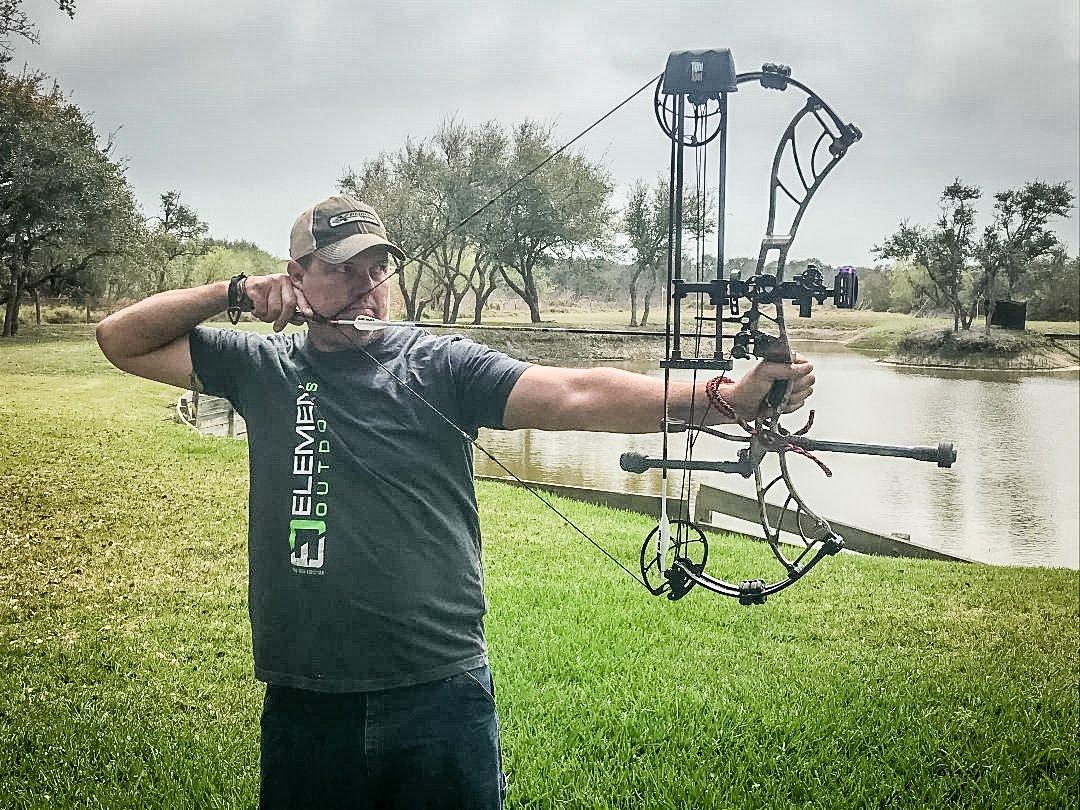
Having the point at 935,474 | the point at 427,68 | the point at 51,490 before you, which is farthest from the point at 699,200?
the point at 935,474

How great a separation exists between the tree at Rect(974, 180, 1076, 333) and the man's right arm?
3725 mm

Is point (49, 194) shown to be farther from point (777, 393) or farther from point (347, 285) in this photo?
point (777, 393)

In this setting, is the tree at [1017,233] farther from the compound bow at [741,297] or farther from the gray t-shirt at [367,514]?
the gray t-shirt at [367,514]

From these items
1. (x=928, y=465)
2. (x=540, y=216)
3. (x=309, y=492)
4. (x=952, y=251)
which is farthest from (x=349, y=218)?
(x=928, y=465)

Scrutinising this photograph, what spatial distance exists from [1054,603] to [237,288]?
3.76 m

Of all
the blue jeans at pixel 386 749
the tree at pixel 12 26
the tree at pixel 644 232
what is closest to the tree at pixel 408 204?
the tree at pixel 644 232

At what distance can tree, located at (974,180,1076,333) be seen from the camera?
4.50 metres

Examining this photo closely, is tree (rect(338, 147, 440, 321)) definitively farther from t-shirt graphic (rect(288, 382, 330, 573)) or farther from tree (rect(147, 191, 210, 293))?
t-shirt graphic (rect(288, 382, 330, 573))

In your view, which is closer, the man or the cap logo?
the man

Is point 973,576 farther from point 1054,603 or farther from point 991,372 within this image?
point 991,372

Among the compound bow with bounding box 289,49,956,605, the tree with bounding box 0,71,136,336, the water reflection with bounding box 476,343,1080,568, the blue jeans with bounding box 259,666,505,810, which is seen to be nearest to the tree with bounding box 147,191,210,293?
the tree with bounding box 0,71,136,336

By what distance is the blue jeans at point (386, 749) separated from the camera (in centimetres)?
154

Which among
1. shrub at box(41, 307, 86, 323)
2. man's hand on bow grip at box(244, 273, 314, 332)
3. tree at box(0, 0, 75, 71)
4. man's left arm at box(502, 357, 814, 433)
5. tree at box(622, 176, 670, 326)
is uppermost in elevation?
tree at box(0, 0, 75, 71)

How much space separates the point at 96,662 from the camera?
262 cm
